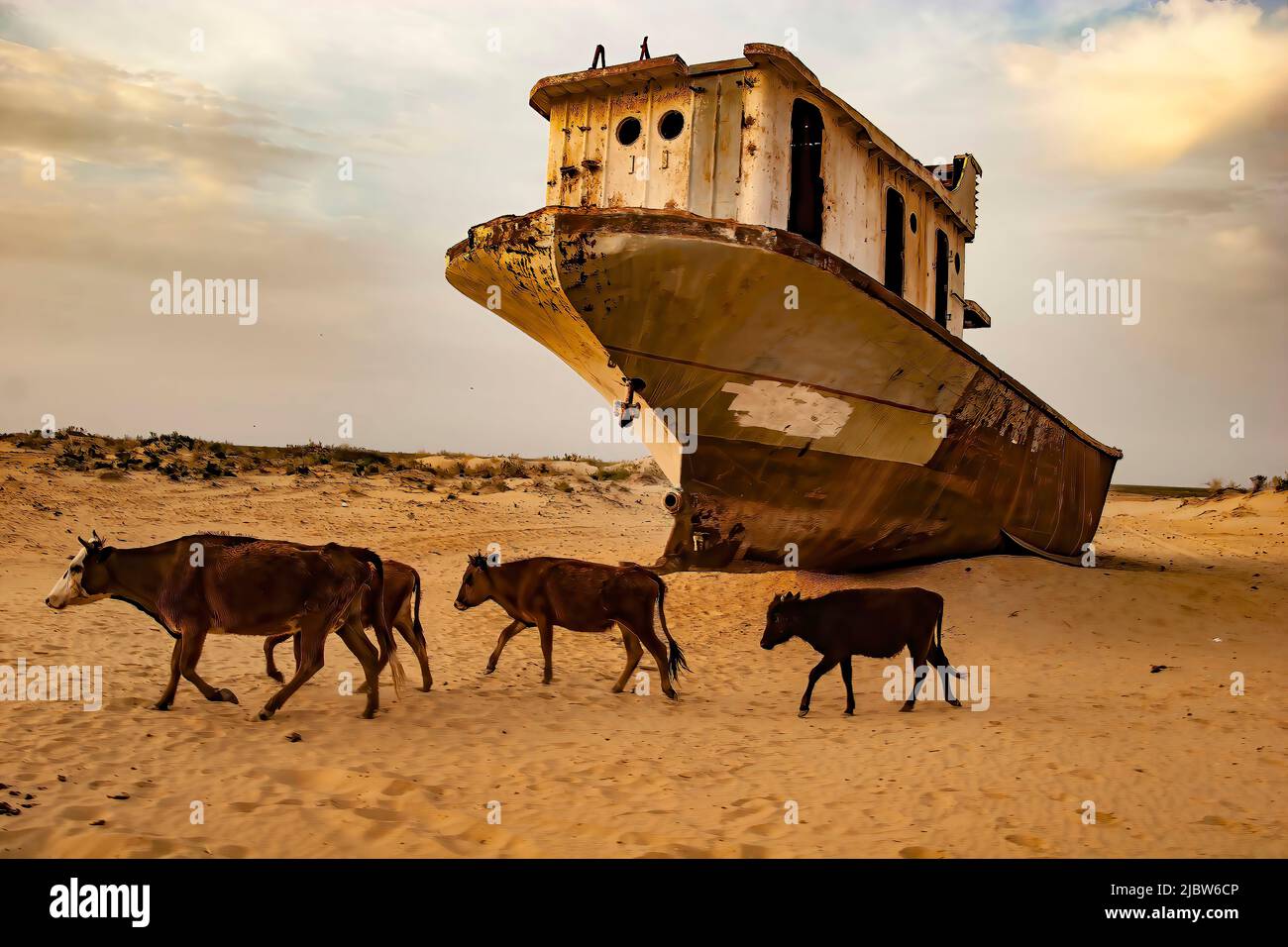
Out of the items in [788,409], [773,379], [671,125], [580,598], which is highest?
[671,125]

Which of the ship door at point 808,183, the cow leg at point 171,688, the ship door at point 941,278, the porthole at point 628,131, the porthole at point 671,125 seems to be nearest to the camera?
the cow leg at point 171,688

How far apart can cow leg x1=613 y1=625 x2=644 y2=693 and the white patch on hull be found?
10.2ft

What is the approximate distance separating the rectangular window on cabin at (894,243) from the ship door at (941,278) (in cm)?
175

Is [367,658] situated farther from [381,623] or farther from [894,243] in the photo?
[894,243]

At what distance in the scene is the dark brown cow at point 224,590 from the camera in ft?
20.5

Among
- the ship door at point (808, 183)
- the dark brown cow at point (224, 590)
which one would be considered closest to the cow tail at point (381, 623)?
the dark brown cow at point (224, 590)

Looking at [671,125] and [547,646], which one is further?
[671,125]

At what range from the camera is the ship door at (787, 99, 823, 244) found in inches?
400

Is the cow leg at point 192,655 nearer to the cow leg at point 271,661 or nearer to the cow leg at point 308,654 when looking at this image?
the cow leg at point 308,654

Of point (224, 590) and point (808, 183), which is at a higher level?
point (808, 183)

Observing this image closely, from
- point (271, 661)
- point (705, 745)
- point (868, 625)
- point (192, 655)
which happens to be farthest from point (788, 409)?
point (192, 655)

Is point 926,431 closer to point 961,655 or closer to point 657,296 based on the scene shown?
point 961,655

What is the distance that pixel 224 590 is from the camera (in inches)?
246

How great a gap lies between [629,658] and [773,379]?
145 inches
